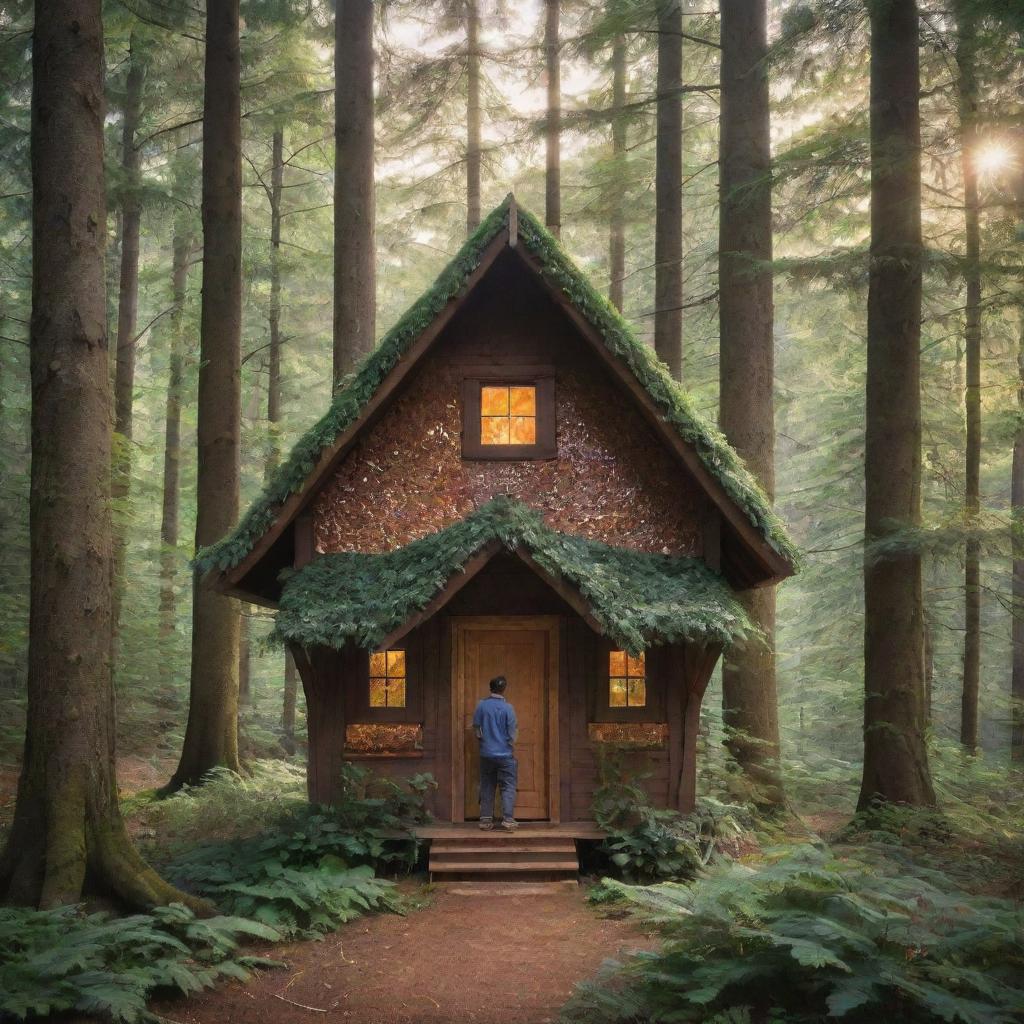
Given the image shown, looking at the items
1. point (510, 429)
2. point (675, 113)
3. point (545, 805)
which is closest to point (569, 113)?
point (675, 113)

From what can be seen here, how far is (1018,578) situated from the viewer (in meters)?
18.2

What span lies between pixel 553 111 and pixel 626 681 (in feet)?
37.3

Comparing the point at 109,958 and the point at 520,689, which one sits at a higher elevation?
the point at 520,689

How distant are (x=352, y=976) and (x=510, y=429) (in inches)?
254

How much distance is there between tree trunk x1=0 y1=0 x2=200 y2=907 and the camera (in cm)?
695

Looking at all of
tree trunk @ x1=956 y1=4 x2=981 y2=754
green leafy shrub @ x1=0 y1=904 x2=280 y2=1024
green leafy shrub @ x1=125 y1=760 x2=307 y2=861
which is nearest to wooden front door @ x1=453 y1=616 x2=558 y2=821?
green leafy shrub @ x1=125 y1=760 x2=307 y2=861

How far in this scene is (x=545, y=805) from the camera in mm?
10961

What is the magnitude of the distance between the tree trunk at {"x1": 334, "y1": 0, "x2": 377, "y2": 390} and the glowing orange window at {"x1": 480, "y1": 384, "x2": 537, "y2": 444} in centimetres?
334

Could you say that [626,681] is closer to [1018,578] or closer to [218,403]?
[218,403]

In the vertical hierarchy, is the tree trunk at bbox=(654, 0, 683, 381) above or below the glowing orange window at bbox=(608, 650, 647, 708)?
above

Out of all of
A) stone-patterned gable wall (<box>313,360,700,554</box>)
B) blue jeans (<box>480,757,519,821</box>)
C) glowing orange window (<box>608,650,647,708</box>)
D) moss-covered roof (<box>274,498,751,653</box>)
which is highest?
stone-patterned gable wall (<box>313,360,700,554</box>)

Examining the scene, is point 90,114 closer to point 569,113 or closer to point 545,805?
point 545,805

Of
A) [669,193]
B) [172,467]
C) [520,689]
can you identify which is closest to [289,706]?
[172,467]

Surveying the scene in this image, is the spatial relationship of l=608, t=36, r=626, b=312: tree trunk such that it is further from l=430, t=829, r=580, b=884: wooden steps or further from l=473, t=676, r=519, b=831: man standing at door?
l=430, t=829, r=580, b=884: wooden steps
